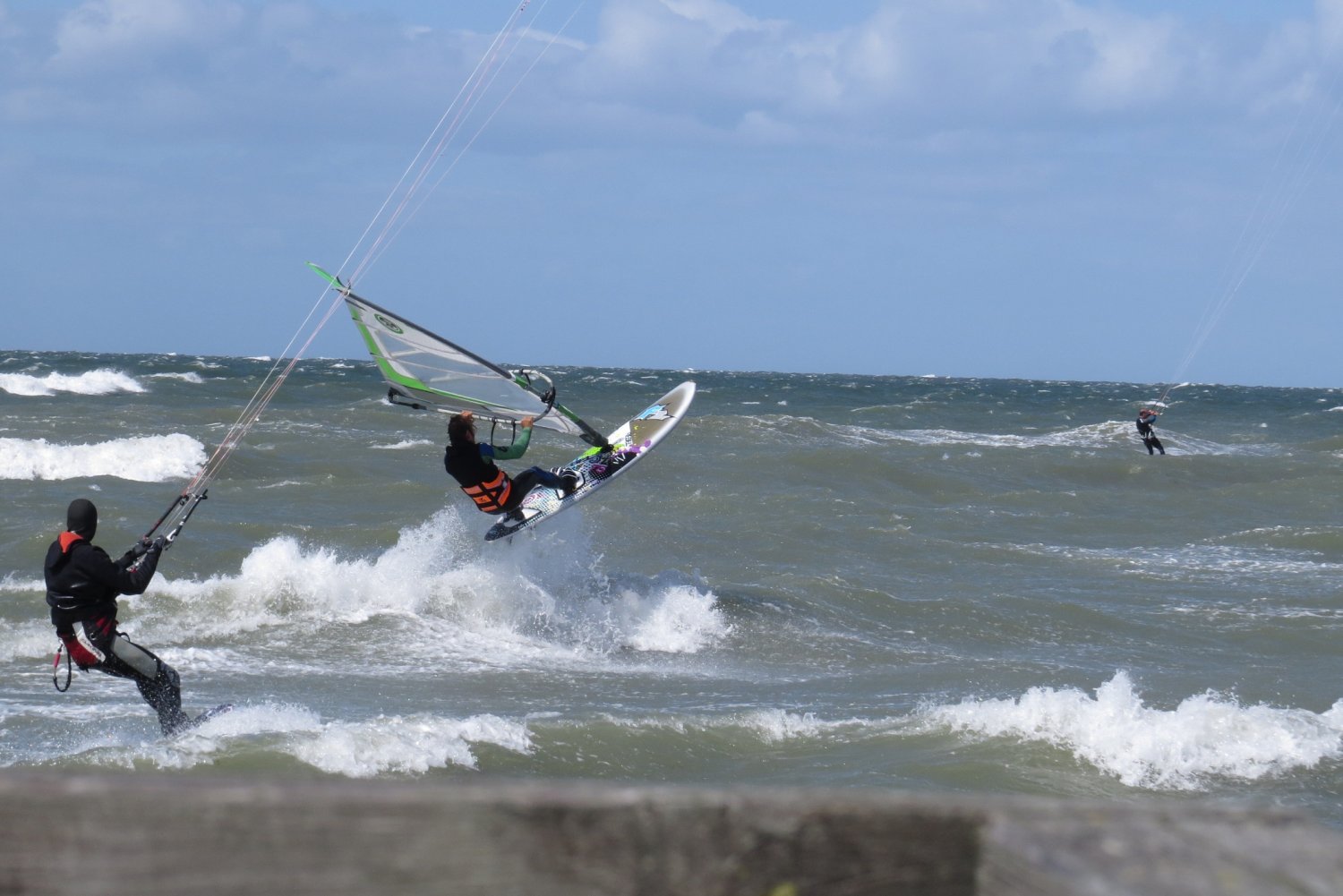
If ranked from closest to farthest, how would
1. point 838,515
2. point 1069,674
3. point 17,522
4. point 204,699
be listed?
point 204,699 < point 1069,674 < point 17,522 < point 838,515

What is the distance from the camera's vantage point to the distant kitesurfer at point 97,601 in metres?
6.59

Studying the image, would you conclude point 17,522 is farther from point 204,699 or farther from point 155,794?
point 155,794

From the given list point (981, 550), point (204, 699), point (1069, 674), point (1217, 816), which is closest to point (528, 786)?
point (1217, 816)

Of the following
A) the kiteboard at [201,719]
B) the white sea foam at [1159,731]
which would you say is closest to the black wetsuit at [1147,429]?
the white sea foam at [1159,731]

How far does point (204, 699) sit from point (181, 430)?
64.9 feet

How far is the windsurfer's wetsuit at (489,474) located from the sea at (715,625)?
117cm

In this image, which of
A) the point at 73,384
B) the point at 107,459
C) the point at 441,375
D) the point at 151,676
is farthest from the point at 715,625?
the point at 73,384

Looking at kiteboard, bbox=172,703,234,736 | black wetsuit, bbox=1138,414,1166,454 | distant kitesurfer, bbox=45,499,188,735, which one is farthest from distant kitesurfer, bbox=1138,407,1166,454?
distant kitesurfer, bbox=45,499,188,735

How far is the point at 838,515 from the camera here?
17.8m

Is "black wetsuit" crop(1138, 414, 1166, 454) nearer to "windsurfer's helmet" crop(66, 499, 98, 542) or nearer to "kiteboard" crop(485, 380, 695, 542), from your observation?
"kiteboard" crop(485, 380, 695, 542)

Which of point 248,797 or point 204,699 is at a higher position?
point 248,797

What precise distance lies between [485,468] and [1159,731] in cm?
528

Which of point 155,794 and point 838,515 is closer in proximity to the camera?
point 155,794

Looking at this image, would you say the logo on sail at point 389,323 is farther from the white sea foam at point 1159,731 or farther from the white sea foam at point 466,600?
the white sea foam at point 1159,731
